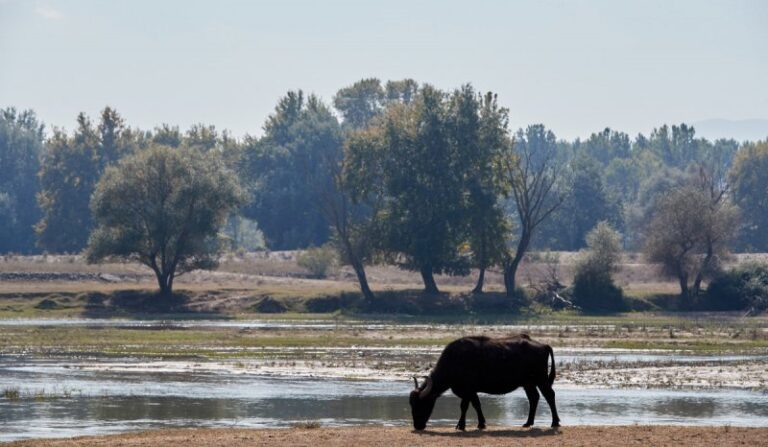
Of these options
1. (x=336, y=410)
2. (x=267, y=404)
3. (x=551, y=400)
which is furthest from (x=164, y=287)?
(x=551, y=400)

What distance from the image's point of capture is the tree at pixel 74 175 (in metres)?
141

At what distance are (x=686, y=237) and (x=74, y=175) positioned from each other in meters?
75.3

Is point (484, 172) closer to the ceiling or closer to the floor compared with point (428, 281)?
closer to the ceiling

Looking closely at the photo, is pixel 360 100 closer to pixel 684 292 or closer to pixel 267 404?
pixel 684 292

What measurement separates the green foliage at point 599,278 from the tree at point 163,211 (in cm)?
2550

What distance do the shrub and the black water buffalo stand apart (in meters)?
67.4

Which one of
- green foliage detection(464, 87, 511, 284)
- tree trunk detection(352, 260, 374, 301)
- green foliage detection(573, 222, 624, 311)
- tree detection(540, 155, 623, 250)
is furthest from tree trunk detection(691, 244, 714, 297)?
tree detection(540, 155, 623, 250)

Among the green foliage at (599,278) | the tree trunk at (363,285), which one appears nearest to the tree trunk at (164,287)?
the tree trunk at (363,285)

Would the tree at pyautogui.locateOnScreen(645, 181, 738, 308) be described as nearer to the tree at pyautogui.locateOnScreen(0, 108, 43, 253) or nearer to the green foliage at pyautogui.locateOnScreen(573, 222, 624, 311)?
the green foliage at pyautogui.locateOnScreen(573, 222, 624, 311)

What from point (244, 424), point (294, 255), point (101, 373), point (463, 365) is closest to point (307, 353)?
point (101, 373)

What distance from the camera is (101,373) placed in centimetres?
4500

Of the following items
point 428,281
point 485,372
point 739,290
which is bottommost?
point 485,372

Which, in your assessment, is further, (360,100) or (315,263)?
(360,100)

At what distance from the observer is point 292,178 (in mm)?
151375
